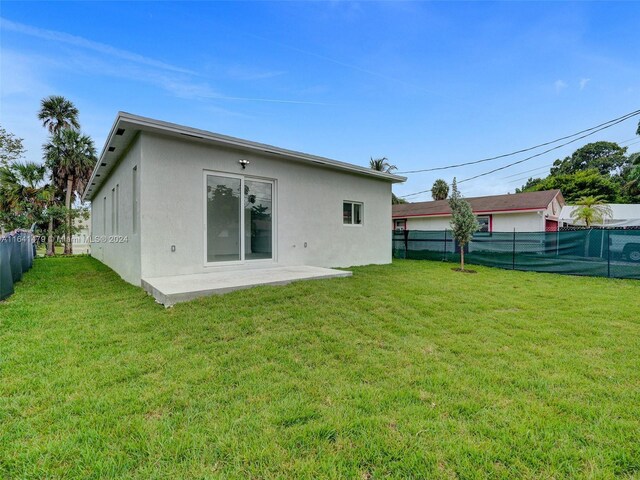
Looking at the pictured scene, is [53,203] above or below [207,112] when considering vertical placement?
below

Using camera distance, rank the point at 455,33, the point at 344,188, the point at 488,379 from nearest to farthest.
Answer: the point at 488,379, the point at 344,188, the point at 455,33

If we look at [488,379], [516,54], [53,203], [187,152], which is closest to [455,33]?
[516,54]

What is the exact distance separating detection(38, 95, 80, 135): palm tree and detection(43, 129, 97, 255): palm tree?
1.94 ft

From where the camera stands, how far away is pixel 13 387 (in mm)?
2273

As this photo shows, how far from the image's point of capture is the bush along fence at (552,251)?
786cm

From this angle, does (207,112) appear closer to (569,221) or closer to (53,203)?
(53,203)

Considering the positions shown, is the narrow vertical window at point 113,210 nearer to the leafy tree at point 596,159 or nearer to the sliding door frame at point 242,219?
the sliding door frame at point 242,219

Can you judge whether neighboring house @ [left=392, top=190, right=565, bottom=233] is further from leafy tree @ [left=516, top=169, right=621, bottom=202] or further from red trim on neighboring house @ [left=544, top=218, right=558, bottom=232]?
leafy tree @ [left=516, top=169, right=621, bottom=202]

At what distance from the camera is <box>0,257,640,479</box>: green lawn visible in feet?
5.23

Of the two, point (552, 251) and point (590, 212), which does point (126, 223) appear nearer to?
point (552, 251)

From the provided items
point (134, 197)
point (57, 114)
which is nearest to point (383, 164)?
point (57, 114)

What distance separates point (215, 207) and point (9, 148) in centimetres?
1652

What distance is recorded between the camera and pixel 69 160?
18828mm

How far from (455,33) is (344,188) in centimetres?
649
